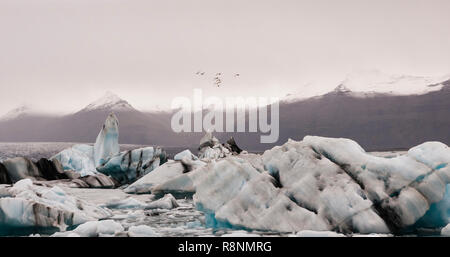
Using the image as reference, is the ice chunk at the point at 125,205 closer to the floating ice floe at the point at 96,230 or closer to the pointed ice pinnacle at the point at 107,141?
the floating ice floe at the point at 96,230

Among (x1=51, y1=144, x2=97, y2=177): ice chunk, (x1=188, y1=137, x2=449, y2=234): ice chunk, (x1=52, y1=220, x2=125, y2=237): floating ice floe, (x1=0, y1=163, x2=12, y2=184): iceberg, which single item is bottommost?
(x1=51, y1=144, x2=97, y2=177): ice chunk

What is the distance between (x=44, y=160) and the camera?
1040 inches

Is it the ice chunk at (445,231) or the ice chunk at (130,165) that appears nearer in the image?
the ice chunk at (445,231)

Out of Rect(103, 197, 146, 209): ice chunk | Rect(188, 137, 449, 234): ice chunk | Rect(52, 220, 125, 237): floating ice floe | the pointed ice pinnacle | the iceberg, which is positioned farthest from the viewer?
the pointed ice pinnacle

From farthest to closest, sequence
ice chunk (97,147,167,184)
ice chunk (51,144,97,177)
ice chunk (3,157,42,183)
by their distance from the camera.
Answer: ice chunk (51,144,97,177) < ice chunk (97,147,167,184) < ice chunk (3,157,42,183)

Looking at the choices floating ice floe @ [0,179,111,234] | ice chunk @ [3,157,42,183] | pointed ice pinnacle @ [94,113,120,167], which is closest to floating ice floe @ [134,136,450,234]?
floating ice floe @ [0,179,111,234]

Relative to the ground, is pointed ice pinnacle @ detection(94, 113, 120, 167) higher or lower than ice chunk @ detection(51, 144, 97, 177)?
higher

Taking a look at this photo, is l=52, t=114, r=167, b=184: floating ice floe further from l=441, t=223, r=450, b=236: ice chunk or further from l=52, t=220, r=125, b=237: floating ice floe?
l=441, t=223, r=450, b=236: ice chunk

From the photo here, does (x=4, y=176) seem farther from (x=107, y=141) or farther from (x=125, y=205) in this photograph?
(x=125, y=205)

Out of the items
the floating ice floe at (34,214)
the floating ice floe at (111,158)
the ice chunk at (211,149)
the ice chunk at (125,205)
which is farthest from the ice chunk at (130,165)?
the floating ice floe at (34,214)

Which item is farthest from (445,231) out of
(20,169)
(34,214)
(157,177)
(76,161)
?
(76,161)

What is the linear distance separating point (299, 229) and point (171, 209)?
6.56 meters
